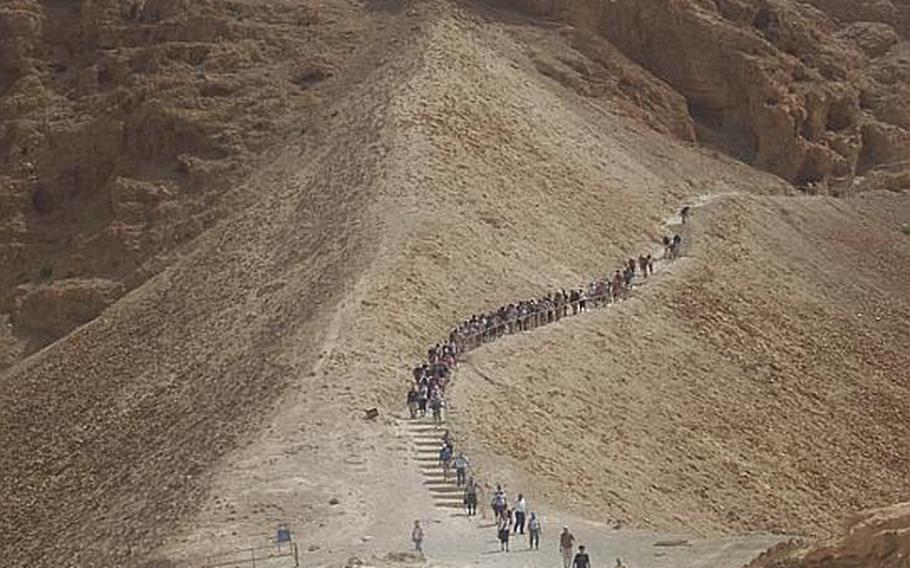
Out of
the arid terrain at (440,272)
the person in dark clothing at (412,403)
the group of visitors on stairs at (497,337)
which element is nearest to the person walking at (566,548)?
the group of visitors on stairs at (497,337)

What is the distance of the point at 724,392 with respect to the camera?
142ft

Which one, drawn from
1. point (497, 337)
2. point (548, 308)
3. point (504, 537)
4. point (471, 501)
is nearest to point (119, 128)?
point (548, 308)

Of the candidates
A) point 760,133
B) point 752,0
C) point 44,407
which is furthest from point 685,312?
point 752,0

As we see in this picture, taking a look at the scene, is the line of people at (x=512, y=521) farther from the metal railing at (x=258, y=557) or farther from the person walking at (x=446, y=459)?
the metal railing at (x=258, y=557)

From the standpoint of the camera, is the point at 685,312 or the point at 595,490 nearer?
the point at 595,490

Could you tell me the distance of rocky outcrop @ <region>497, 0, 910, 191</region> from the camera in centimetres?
7088

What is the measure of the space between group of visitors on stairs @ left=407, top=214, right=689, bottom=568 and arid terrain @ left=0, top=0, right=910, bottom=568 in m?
0.57

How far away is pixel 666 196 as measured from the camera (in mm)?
60375

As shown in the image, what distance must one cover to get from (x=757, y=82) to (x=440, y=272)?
3181 cm

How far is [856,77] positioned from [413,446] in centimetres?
5127

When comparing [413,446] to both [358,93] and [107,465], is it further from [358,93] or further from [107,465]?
[358,93]

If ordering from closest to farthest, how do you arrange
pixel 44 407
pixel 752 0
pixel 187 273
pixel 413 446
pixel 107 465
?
pixel 413 446 → pixel 107 465 → pixel 44 407 → pixel 187 273 → pixel 752 0

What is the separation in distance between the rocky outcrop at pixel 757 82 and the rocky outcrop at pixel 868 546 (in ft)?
178

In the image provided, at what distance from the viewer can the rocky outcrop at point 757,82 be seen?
70.9 meters
